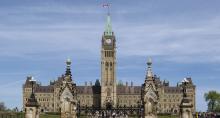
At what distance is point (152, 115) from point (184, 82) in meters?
4.56

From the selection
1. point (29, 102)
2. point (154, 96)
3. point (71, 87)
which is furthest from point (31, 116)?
point (154, 96)

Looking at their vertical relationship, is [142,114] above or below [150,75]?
below

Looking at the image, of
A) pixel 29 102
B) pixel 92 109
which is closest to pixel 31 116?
pixel 29 102

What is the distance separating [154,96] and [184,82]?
11.5ft

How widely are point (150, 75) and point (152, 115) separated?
350 centimetres

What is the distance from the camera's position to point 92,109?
5041 centimetres

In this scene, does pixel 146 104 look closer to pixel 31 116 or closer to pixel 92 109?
pixel 92 109

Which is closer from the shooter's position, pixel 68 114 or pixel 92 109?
pixel 68 114

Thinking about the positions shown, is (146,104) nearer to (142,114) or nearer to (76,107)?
(142,114)

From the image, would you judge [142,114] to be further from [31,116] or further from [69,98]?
[31,116]

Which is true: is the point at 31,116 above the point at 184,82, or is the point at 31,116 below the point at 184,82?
below

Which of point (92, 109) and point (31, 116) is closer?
point (31, 116)

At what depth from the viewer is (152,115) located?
47.0m

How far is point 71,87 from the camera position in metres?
46.8
